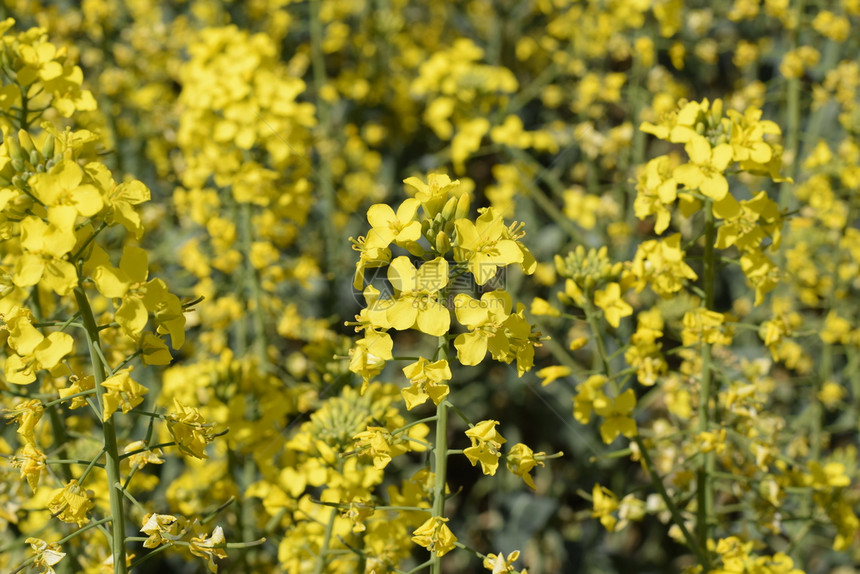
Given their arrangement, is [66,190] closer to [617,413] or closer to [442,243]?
[442,243]

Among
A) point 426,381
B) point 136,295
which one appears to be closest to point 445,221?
point 426,381

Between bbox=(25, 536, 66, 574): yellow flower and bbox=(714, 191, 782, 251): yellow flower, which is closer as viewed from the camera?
bbox=(25, 536, 66, 574): yellow flower

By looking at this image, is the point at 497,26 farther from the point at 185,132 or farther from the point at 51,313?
the point at 51,313

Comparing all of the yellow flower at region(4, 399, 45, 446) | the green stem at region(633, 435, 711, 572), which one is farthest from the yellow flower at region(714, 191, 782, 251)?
the yellow flower at region(4, 399, 45, 446)

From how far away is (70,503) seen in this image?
168 cm

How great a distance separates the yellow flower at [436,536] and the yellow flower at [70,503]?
760 mm

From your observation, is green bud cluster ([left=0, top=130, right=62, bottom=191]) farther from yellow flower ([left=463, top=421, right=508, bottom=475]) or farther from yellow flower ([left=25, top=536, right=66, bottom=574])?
yellow flower ([left=463, top=421, right=508, bottom=475])

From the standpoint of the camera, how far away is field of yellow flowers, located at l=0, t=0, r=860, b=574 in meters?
1.72

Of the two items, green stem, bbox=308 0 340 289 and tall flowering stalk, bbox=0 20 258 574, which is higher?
tall flowering stalk, bbox=0 20 258 574

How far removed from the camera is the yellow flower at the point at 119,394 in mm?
1621

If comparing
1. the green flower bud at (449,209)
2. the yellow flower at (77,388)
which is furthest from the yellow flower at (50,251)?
the green flower bud at (449,209)

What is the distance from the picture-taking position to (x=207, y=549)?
5.71 ft

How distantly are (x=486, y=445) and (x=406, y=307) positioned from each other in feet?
1.23

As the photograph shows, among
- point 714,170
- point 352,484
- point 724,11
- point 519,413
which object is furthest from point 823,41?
point 352,484
